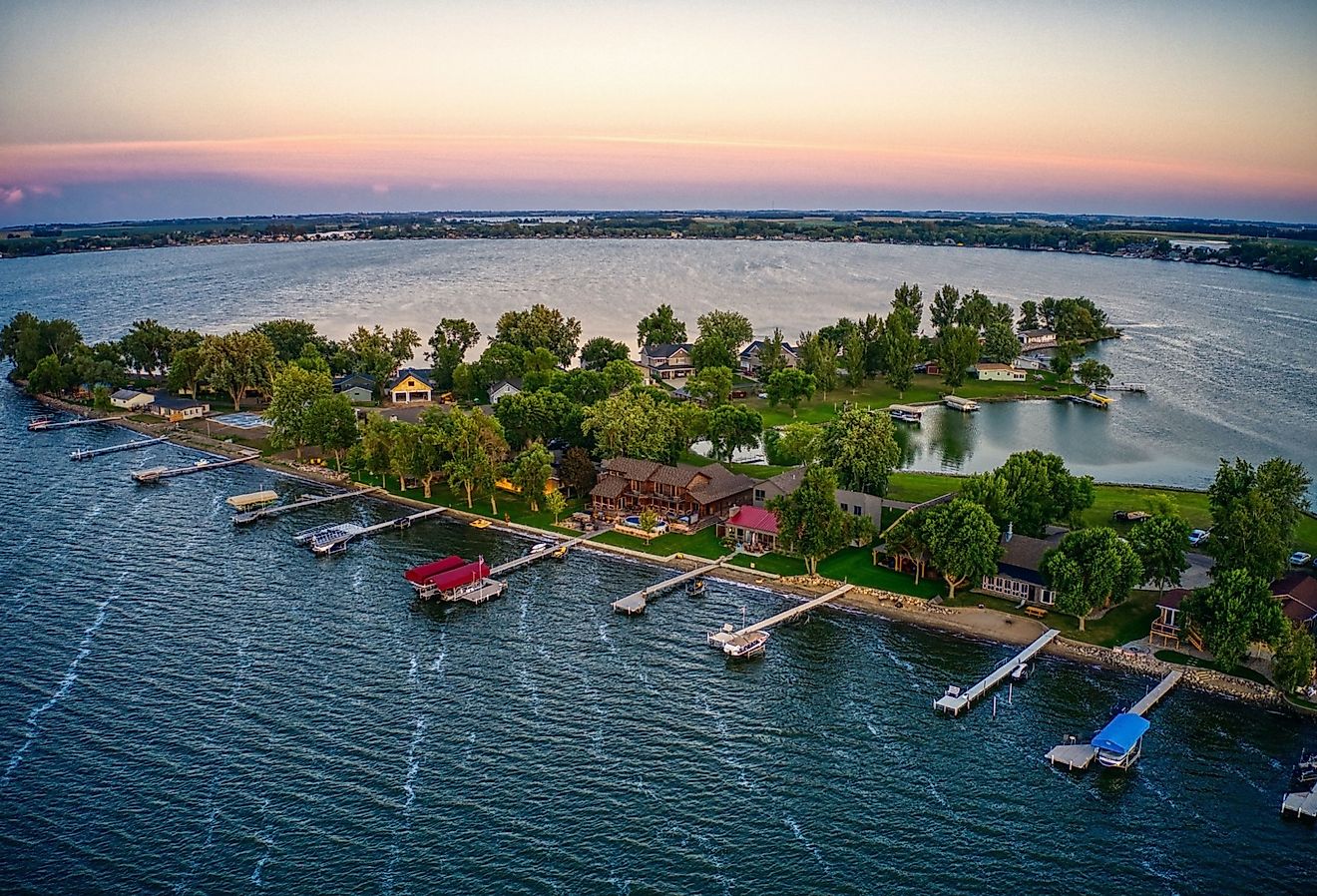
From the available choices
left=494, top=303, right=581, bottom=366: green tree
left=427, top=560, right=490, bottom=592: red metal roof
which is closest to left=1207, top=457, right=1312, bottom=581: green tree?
left=427, top=560, right=490, bottom=592: red metal roof

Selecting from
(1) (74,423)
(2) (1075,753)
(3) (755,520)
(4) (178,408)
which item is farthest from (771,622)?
(1) (74,423)

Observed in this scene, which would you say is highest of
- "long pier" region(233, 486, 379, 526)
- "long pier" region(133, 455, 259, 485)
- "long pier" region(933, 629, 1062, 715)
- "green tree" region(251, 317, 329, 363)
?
"green tree" region(251, 317, 329, 363)

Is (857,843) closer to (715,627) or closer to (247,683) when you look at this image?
(715,627)

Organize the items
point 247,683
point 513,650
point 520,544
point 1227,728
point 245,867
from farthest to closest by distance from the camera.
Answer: point 520,544 < point 513,650 < point 247,683 < point 1227,728 < point 245,867

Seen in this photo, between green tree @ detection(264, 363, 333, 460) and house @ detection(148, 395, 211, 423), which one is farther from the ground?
green tree @ detection(264, 363, 333, 460)

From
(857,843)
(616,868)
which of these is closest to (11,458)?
(616,868)

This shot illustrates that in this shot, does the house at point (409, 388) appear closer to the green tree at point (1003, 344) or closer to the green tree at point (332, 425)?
the green tree at point (332, 425)

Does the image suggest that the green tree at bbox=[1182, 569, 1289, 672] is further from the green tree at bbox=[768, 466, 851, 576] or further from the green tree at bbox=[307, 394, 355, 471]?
the green tree at bbox=[307, 394, 355, 471]
